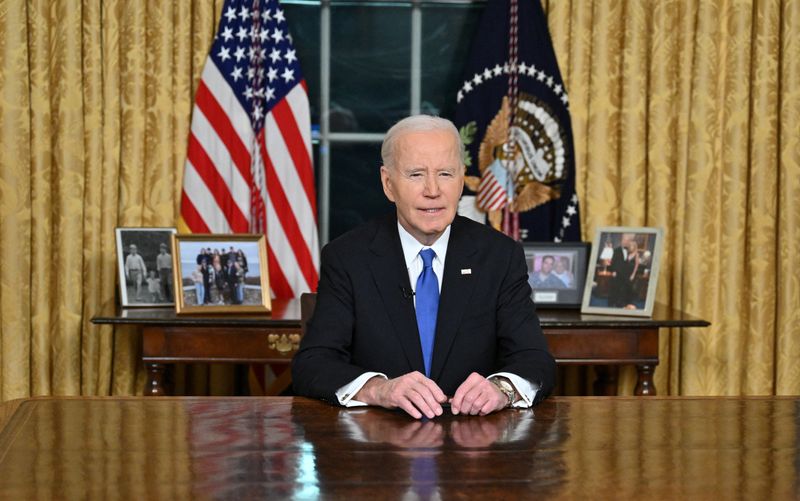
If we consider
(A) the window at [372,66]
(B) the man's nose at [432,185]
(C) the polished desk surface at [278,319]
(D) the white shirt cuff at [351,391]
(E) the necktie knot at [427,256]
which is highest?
(A) the window at [372,66]

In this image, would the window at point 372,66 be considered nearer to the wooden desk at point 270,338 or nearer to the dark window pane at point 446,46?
the dark window pane at point 446,46

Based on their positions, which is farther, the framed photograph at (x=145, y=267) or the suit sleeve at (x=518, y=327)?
the framed photograph at (x=145, y=267)

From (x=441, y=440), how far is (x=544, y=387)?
1.78ft

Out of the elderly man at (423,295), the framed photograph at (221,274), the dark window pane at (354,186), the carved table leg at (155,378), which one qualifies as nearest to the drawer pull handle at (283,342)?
the framed photograph at (221,274)

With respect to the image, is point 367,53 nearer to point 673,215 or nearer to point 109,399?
point 673,215

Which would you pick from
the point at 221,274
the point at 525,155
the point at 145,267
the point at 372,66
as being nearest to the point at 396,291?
the point at 221,274

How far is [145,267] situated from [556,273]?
1641mm

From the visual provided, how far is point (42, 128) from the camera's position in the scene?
467 cm

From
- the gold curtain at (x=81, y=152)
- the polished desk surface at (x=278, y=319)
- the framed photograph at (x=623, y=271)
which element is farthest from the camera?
the gold curtain at (x=81, y=152)

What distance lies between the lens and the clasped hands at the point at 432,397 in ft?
8.06

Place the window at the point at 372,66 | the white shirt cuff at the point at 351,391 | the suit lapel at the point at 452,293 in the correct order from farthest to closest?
1. the window at the point at 372,66
2. the suit lapel at the point at 452,293
3. the white shirt cuff at the point at 351,391

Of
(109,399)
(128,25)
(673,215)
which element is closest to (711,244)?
(673,215)

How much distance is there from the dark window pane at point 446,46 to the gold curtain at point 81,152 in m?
0.93

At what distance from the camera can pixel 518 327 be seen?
9.69 ft
